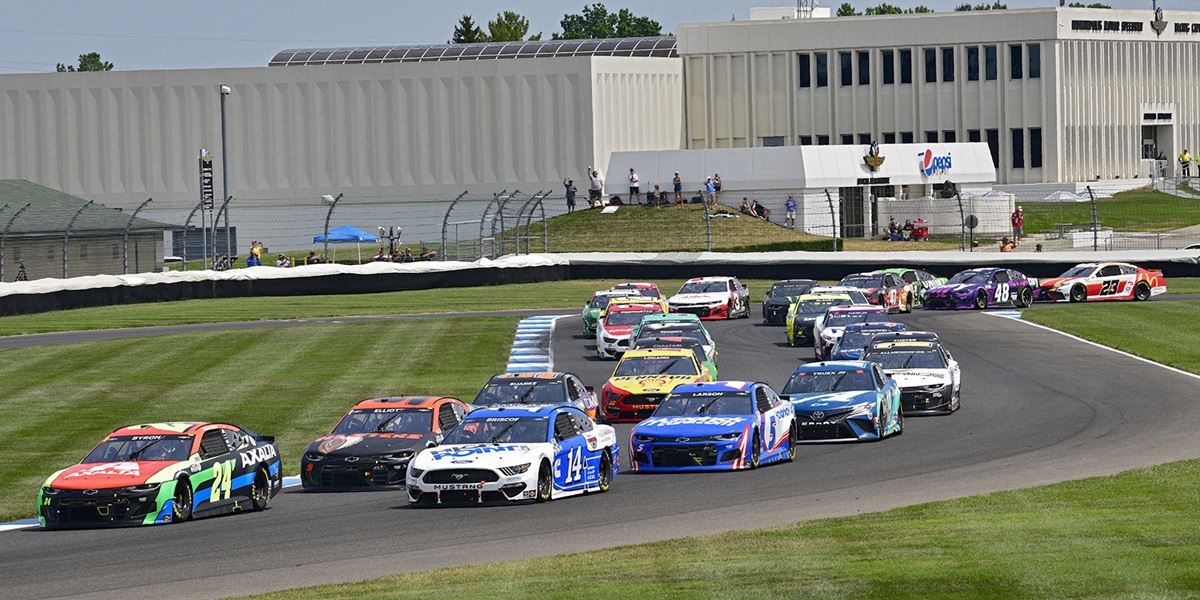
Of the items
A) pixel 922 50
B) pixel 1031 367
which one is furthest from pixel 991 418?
pixel 922 50

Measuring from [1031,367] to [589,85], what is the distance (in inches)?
2278

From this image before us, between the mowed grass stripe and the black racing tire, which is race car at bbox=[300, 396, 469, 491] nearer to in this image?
the mowed grass stripe

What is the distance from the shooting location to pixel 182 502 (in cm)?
1922

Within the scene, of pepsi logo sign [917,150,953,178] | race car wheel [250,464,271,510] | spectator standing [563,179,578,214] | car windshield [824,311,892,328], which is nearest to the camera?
race car wheel [250,464,271,510]

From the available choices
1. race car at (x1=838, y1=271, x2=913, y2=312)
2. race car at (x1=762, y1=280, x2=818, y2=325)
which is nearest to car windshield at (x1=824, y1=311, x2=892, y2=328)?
race car at (x1=762, y1=280, x2=818, y2=325)

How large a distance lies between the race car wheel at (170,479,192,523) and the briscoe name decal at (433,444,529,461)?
2.82 metres

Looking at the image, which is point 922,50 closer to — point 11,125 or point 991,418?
point 11,125

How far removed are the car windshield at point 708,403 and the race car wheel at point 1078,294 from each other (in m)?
28.7

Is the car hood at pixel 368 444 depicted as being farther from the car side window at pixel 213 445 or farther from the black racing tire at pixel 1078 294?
the black racing tire at pixel 1078 294

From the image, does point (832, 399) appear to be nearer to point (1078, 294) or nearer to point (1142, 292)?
point (1078, 294)

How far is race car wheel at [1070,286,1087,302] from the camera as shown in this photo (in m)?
49.8

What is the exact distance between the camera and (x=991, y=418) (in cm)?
2706

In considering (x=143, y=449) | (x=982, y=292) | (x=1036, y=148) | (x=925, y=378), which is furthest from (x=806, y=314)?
(x=1036, y=148)

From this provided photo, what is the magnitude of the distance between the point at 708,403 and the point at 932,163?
2450 inches
